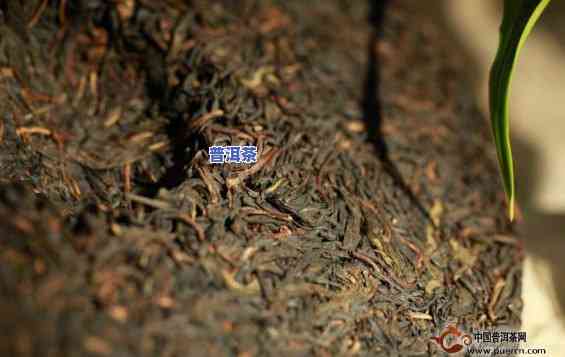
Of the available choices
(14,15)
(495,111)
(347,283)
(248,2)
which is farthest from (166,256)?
(248,2)

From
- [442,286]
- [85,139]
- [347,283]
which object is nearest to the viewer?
[347,283]

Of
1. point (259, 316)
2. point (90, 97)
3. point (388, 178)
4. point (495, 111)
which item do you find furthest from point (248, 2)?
point (259, 316)

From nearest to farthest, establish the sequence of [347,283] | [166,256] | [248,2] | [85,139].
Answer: [166,256] < [347,283] < [85,139] < [248,2]

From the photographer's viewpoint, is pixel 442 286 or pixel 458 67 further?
pixel 458 67

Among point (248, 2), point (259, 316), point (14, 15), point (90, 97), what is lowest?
point (259, 316)

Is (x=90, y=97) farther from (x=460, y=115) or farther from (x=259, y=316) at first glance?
(x=460, y=115)

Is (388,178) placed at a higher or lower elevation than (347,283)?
higher
